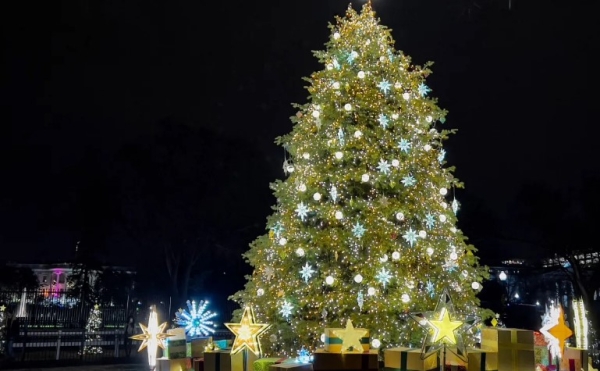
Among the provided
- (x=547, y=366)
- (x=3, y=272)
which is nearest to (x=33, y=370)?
(x=547, y=366)

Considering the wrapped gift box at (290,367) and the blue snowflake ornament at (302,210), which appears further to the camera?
the blue snowflake ornament at (302,210)

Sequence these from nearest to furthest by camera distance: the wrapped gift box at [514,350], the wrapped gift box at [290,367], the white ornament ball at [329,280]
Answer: the wrapped gift box at [290,367], the wrapped gift box at [514,350], the white ornament ball at [329,280]

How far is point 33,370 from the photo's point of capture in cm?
1234

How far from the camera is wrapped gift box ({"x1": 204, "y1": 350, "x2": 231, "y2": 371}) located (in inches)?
259

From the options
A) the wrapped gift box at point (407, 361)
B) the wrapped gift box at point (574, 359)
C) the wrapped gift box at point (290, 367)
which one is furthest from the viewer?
the wrapped gift box at point (574, 359)

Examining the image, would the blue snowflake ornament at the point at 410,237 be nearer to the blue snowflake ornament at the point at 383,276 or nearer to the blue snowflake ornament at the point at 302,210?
the blue snowflake ornament at the point at 383,276

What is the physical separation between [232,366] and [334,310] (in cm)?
165

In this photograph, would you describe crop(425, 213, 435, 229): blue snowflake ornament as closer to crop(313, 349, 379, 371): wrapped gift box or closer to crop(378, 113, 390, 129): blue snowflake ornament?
crop(378, 113, 390, 129): blue snowflake ornament

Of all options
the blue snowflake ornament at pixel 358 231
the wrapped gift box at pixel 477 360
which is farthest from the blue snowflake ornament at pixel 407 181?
the wrapped gift box at pixel 477 360

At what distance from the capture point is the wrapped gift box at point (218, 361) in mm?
6570

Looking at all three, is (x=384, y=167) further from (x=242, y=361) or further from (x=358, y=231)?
(x=242, y=361)

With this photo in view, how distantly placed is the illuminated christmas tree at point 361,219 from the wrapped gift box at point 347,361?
128 cm

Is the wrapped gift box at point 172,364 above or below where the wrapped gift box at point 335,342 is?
below

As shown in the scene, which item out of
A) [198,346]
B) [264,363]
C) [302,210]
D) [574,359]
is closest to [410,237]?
[302,210]
